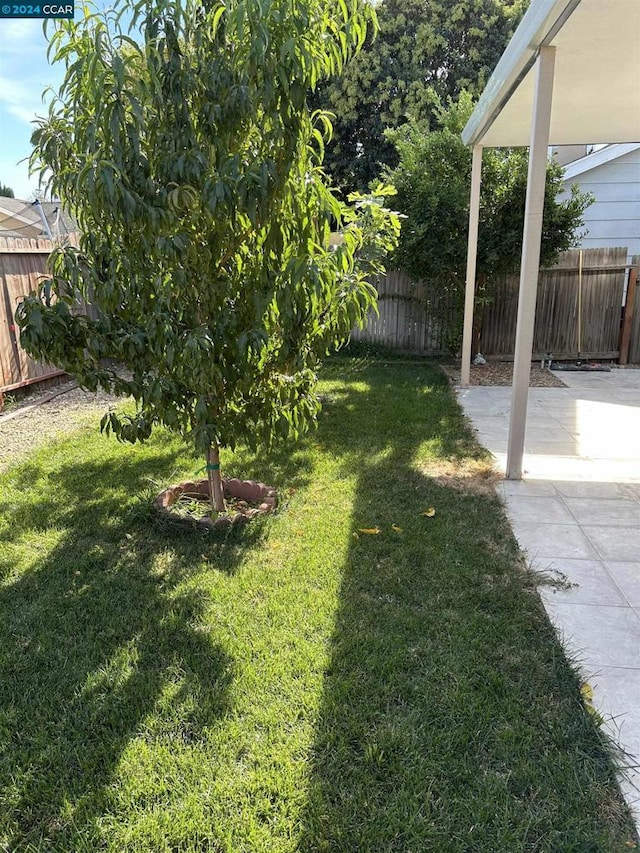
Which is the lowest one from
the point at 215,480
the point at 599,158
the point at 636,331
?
the point at 215,480

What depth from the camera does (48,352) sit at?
2865 millimetres

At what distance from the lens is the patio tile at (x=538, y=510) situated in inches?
144

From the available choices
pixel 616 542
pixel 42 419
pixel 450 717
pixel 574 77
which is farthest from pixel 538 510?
pixel 42 419

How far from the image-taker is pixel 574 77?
4262 millimetres

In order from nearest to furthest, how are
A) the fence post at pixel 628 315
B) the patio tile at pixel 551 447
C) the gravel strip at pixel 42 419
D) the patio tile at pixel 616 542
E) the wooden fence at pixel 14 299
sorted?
the patio tile at pixel 616 542
the patio tile at pixel 551 447
the gravel strip at pixel 42 419
the wooden fence at pixel 14 299
the fence post at pixel 628 315

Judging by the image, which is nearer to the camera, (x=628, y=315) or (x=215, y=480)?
(x=215, y=480)

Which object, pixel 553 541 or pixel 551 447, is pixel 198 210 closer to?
pixel 553 541

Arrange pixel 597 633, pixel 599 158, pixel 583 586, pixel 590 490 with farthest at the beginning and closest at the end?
1. pixel 599 158
2. pixel 590 490
3. pixel 583 586
4. pixel 597 633

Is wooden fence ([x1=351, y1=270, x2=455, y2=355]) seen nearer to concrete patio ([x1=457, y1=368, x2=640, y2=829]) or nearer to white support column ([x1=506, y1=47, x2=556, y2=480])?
concrete patio ([x1=457, y1=368, x2=640, y2=829])

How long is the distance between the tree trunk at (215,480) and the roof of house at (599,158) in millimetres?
9314

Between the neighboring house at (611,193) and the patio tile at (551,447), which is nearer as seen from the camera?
the patio tile at (551,447)

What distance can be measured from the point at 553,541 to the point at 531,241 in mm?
1949

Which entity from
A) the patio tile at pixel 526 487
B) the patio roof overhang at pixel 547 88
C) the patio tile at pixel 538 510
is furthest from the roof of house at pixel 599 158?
the patio tile at pixel 538 510

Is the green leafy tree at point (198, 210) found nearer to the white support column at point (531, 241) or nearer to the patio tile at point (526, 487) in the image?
the white support column at point (531, 241)
